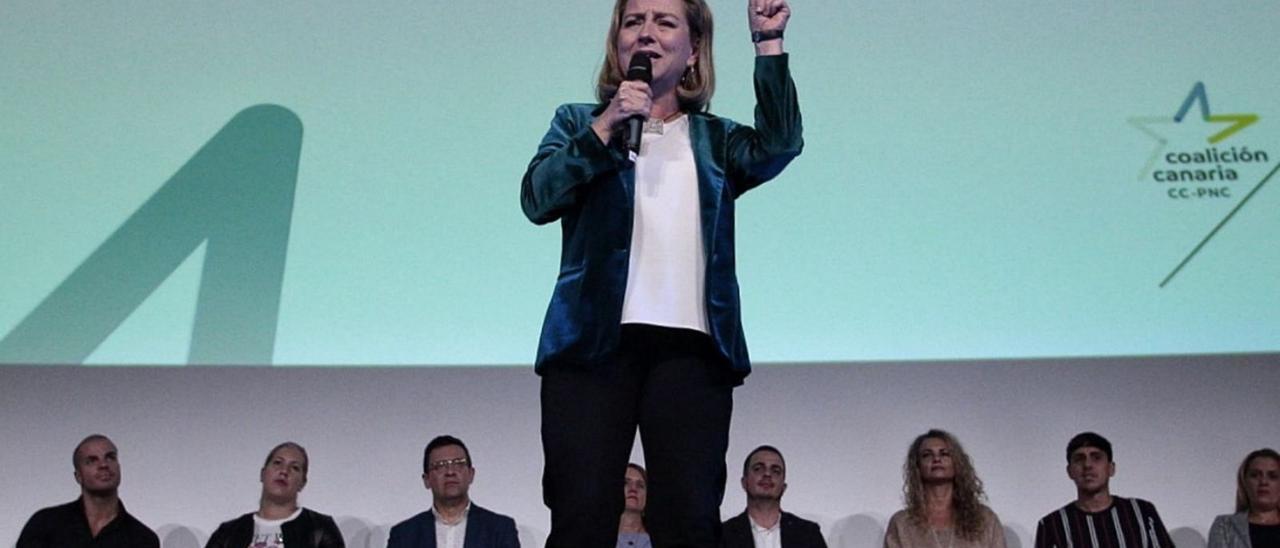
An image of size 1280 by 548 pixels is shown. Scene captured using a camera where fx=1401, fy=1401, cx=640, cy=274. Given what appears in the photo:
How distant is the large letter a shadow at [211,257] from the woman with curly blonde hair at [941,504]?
204 centimetres

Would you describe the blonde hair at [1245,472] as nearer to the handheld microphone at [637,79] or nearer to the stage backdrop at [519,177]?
the stage backdrop at [519,177]

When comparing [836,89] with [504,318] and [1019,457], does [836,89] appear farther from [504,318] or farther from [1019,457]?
[1019,457]

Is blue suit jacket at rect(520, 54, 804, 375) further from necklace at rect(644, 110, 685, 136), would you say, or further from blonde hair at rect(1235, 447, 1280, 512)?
blonde hair at rect(1235, 447, 1280, 512)

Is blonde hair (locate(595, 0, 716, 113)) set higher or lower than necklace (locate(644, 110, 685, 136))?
higher

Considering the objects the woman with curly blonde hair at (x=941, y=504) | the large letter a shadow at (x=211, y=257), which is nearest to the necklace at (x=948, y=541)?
the woman with curly blonde hair at (x=941, y=504)

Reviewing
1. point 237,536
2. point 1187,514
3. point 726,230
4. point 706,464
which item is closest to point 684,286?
point 726,230

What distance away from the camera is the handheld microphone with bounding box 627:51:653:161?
1635 mm

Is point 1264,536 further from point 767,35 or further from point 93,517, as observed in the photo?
point 93,517

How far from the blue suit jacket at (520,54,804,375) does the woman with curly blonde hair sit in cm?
283

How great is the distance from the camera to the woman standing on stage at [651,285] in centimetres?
161

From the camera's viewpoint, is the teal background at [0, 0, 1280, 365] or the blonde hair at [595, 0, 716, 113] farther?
the teal background at [0, 0, 1280, 365]

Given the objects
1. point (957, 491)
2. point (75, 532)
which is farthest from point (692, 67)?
point (75, 532)

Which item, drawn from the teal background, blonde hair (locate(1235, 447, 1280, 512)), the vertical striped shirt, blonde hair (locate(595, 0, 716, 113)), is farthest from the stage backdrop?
blonde hair (locate(595, 0, 716, 113))

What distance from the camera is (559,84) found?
3996 millimetres
